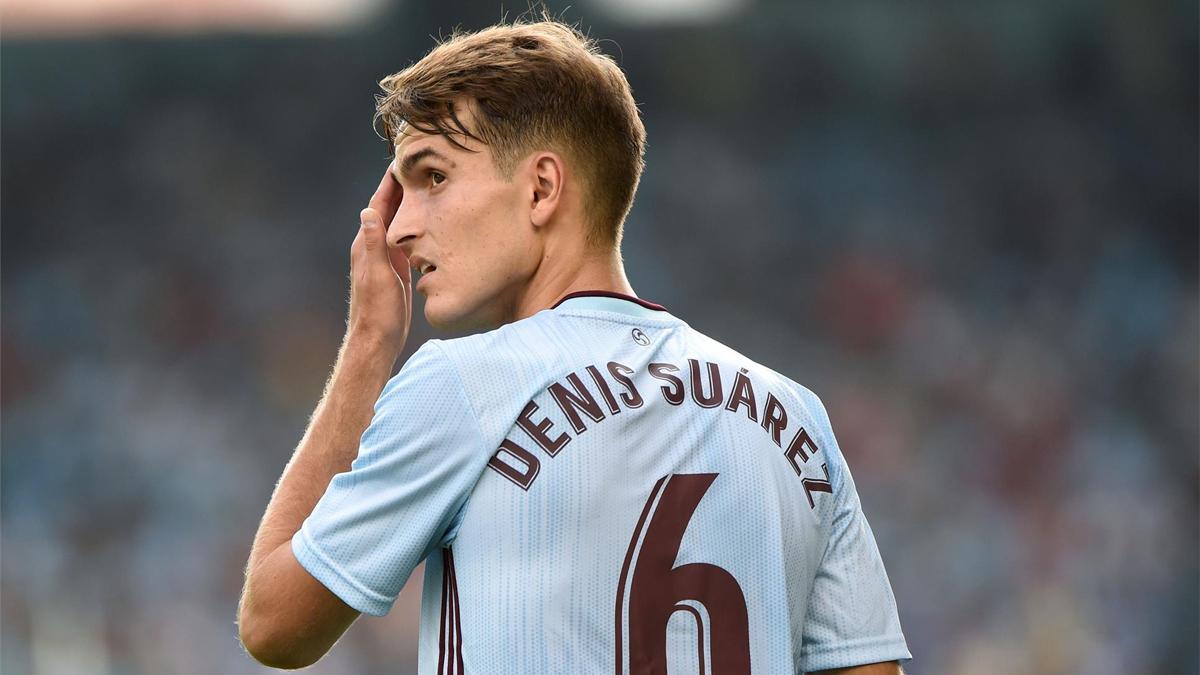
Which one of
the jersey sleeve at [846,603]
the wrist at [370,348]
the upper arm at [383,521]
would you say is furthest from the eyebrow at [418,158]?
the jersey sleeve at [846,603]

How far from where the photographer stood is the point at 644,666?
1715 mm

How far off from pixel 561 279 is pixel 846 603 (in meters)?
0.60

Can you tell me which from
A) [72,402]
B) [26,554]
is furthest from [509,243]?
[72,402]

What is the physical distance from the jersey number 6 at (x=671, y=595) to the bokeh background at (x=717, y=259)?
27.0ft

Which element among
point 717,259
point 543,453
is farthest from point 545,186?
point 717,259

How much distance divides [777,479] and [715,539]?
0.44 ft

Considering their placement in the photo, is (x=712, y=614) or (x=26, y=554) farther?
(x=26, y=554)

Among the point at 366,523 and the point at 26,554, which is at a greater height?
the point at 26,554

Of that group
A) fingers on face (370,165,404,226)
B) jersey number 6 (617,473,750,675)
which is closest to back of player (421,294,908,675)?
jersey number 6 (617,473,750,675)

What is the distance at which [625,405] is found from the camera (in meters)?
1.78

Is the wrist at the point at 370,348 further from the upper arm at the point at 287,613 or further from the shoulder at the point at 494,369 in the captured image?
the upper arm at the point at 287,613

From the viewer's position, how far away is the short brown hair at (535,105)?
1937 millimetres

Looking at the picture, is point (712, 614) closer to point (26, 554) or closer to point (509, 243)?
point (509, 243)

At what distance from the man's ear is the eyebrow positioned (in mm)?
114
